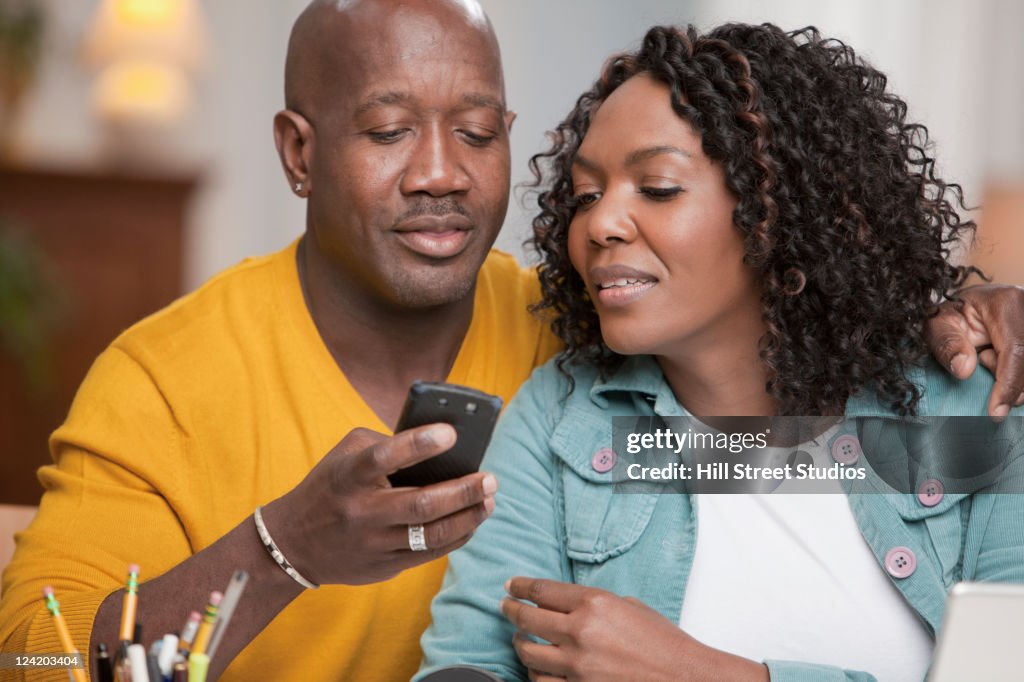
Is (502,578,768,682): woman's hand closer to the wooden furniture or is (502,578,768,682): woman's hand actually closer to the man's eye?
the man's eye

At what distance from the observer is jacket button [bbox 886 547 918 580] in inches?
55.2

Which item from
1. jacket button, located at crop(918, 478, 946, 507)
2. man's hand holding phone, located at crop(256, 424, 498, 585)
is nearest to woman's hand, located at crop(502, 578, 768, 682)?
man's hand holding phone, located at crop(256, 424, 498, 585)

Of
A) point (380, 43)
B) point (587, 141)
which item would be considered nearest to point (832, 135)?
point (587, 141)

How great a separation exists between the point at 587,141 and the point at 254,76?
10.8ft

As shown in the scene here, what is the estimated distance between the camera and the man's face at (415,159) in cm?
168

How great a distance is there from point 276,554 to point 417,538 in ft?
0.71

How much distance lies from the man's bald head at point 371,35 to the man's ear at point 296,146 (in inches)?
0.9

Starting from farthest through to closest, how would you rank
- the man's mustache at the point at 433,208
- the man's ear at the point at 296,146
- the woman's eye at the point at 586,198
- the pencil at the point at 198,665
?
the man's ear at the point at 296,146 < the man's mustache at the point at 433,208 < the woman's eye at the point at 586,198 < the pencil at the point at 198,665

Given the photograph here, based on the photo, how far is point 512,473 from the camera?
1538 mm

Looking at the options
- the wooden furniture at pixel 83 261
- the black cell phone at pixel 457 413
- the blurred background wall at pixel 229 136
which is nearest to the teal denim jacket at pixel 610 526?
the black cell phone at pixel 457 413

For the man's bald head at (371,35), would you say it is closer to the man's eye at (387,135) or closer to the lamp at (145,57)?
the man's eye at (387,135)

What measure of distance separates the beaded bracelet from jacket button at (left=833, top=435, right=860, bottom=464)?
0.67m

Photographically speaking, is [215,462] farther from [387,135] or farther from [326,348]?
[387,135]

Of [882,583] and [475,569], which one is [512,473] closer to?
[475,569]
